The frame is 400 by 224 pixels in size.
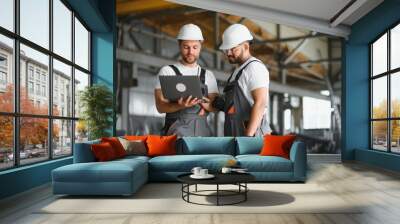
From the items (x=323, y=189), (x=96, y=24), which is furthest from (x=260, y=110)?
(x=96, y=24)

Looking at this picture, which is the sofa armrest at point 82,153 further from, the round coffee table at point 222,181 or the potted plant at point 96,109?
the potted plant at point 96,109

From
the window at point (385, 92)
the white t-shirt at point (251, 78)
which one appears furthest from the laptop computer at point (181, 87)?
the window at point (385, 92)

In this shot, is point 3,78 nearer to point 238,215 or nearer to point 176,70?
point 238,215

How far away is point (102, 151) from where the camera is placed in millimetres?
5418

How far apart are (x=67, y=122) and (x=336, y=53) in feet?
21.2

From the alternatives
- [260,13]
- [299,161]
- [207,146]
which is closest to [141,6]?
[260,13]

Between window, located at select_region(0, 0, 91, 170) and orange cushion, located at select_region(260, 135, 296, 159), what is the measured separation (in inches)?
132

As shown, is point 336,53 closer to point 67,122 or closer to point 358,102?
point 358,102

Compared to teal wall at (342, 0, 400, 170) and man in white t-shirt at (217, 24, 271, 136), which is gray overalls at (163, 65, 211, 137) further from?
teal wall at (342, 0, 400, 170)

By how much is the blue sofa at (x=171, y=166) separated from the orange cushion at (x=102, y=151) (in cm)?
7

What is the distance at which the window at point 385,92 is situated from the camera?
7.74m

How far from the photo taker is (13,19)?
496cm

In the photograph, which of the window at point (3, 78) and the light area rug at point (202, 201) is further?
the window at point (3, 78)

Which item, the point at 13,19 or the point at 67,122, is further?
the point at 67,122
